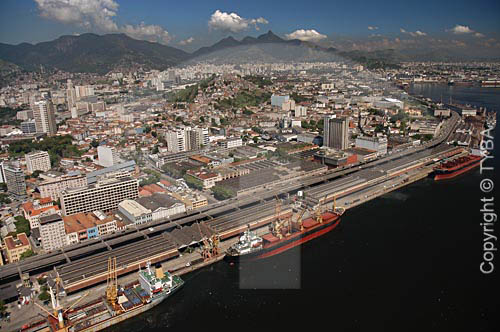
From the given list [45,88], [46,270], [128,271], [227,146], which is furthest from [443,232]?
[45,88]

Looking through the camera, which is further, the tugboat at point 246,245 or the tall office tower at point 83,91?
the tall office tower at point 83,91

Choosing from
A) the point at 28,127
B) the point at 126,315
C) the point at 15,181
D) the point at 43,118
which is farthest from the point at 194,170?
A: the point at 28,127

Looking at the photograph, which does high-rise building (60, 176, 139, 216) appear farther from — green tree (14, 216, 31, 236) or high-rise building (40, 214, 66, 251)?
high-rise building (40, 214, 66, 251)

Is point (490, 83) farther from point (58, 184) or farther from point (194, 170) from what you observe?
point (58, 184)

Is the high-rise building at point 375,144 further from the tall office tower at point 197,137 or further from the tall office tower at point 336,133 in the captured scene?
the tall office tower at point 197,137

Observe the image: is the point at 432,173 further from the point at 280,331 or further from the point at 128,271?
the point at 128,271

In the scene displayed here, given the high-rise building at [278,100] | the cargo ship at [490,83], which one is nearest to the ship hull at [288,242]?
the high-rise building at [278,100]

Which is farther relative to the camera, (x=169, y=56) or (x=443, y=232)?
(x=169, y=56)
